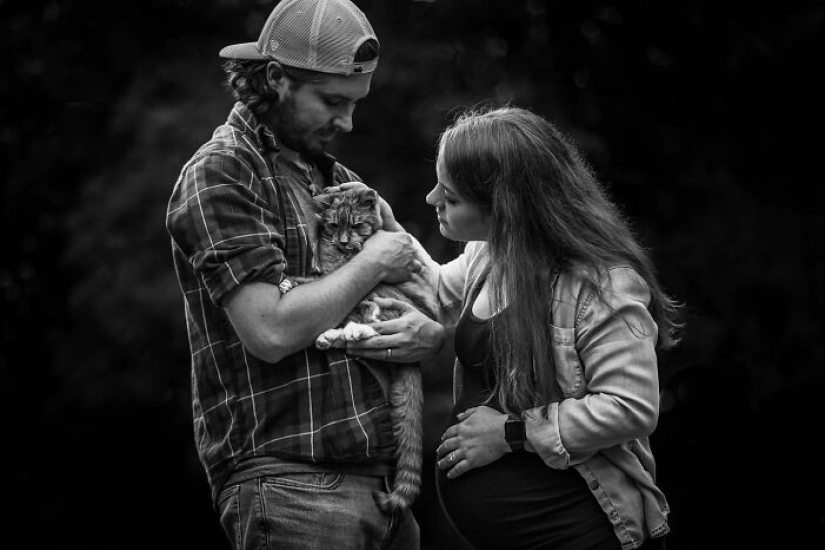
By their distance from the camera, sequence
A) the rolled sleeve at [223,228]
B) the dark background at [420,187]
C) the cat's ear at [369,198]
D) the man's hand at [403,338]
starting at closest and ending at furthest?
the rolled sleeve at [223,228] → the man's hand at [403,338] → the cat's ear at [369,198] → the dark background at [420,187]

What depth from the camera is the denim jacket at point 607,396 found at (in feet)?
6.97

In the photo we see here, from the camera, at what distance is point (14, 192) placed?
16.4 feet

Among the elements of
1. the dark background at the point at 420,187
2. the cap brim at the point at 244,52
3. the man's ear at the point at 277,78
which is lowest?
the dark background at the point at 420,187

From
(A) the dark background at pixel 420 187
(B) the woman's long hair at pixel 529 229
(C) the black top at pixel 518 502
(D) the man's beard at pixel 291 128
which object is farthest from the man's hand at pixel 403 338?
(A) the dark background at pixel 420 187

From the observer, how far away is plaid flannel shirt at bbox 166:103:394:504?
2119mm

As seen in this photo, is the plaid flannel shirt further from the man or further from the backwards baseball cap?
the backwards baseball cap

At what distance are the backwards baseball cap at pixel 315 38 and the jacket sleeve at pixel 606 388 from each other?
0.80 m

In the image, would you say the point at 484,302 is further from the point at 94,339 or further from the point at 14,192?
the point at 14,192

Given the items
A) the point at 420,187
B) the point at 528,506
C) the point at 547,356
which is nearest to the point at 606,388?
the point at 547,356

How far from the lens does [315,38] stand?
224cm

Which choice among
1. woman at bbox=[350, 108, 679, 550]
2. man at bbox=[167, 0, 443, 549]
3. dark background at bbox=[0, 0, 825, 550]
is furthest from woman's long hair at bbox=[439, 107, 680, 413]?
dark background at bbox=[0, 0, 825, 550]

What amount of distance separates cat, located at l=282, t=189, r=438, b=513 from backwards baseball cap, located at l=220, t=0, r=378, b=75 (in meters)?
0.36

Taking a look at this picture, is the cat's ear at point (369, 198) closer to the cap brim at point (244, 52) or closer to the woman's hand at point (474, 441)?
the cap brim at point (244, 52)

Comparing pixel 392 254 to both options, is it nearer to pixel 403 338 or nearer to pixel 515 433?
pixel 403 338
